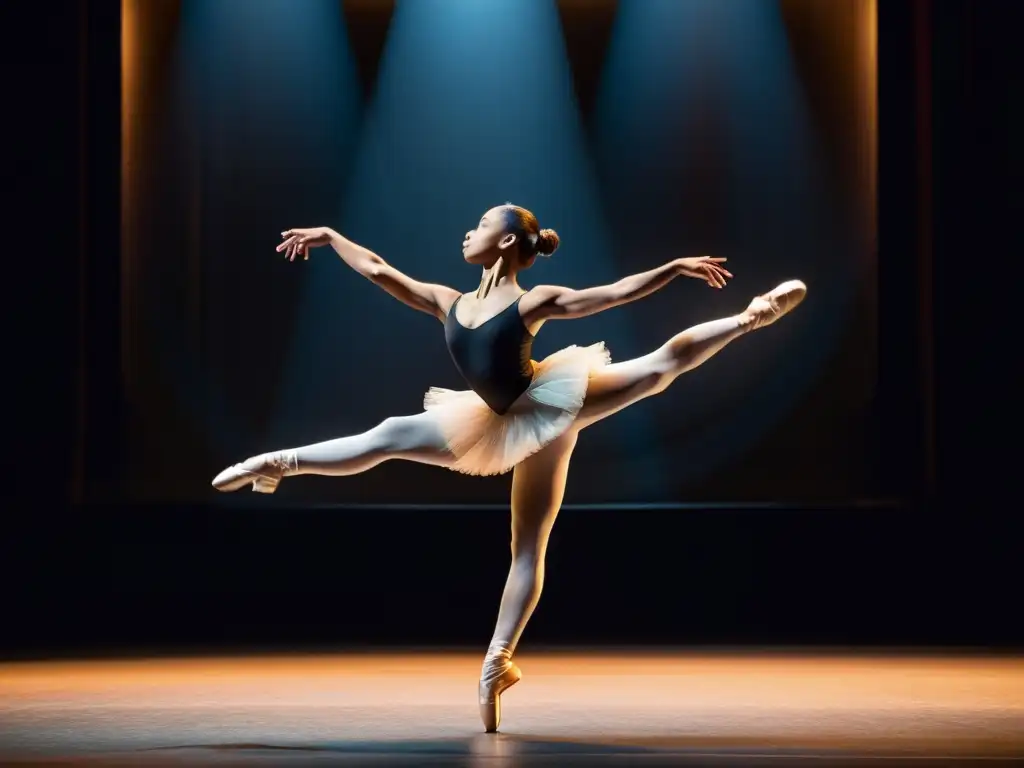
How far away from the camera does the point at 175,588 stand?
18.5ft

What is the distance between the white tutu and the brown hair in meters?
0.29

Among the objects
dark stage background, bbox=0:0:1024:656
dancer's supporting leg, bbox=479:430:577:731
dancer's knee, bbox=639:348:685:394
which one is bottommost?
dancer's supporting leg, bbox=479:430:577:731

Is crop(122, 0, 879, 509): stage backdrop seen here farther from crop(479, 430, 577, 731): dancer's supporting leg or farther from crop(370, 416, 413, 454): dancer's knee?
crop(370, 416, 413, 454): dancer's knee

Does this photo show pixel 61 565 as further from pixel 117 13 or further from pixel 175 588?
pixel 117 13

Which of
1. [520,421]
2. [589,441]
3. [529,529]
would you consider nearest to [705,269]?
[520,421]

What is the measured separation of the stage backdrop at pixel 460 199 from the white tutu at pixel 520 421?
6.91 feet

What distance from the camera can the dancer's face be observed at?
3.65 m

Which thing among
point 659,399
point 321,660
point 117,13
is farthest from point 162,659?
point 117,13

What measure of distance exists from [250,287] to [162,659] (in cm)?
150

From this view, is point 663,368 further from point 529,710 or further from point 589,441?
point 589,441

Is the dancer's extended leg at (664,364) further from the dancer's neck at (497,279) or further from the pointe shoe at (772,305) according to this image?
the dancer's neck at (497,279)

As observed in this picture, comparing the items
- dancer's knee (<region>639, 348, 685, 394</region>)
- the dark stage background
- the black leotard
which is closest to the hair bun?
the black leotard

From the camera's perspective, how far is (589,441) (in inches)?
225

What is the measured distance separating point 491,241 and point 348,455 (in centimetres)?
64
